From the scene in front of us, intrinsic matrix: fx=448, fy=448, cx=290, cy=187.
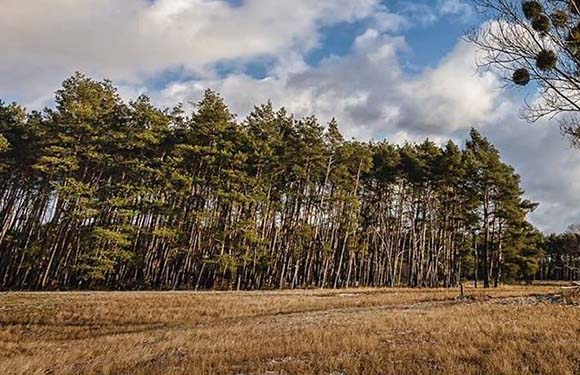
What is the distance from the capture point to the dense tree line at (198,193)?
37.3 meters

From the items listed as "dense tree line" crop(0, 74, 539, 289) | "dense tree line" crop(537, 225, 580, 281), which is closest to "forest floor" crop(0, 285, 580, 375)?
"dense tree line" crop(0, 74, 539, 289)

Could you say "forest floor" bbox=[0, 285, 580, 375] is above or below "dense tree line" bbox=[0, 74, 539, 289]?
below

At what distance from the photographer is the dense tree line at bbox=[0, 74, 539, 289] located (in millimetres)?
37281

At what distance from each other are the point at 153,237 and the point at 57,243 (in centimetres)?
791

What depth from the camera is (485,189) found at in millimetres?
45062

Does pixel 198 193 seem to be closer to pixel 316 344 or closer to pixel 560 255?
pixel 316 344

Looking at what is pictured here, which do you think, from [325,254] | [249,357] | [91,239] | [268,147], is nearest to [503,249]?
[325,254]

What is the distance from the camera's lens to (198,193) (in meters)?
42.8

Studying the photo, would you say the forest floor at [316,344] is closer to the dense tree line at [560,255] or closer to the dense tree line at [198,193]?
the dense tree line at [198,193]

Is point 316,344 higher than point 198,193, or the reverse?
point 198,193

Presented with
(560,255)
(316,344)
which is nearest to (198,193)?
(316,344)

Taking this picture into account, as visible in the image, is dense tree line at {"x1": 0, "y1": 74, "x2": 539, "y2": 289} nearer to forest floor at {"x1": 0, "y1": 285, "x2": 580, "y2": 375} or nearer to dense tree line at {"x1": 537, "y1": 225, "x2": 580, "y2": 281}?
forest floor at {"x1": 0, "y1": 285, "x2": 580, "y2": 375}

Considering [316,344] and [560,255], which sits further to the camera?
[560,255]

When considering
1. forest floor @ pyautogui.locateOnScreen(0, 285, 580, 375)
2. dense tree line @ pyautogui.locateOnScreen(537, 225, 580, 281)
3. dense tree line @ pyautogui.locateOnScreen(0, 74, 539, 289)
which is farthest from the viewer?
dense tree line @ pyautogui.locateOnScreen(537, 225, 580, 281)
